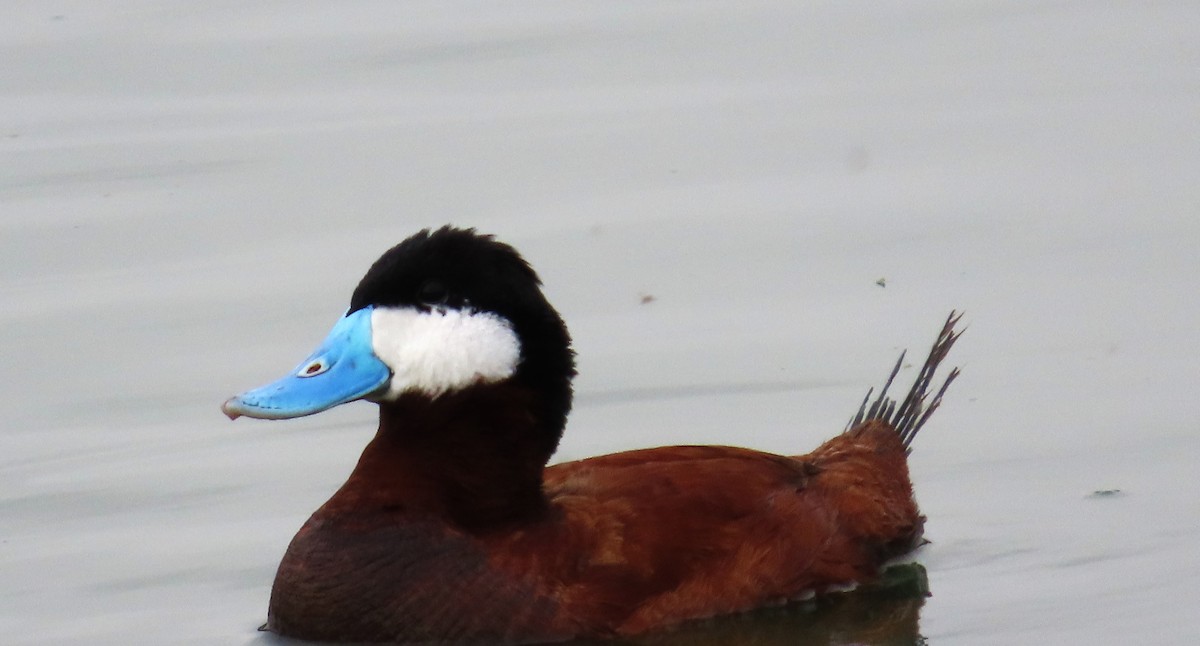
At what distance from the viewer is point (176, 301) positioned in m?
8.31

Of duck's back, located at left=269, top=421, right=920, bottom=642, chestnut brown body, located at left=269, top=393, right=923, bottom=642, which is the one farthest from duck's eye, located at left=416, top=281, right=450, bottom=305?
duck's back, located at left=269, top=421, right=920, bottom=642

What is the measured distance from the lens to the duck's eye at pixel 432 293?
565 centimetres

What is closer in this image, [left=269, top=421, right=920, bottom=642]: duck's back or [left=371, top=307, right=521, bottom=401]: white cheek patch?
[left=269, top=421, right=920, bottom=642]: duck's back

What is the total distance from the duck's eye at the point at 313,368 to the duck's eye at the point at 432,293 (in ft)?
0.93

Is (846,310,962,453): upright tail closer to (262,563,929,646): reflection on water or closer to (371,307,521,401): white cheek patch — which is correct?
(262,563,929,646): reflection on water

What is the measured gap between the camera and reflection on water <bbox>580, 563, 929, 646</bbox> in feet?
18.8

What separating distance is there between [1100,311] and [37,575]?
12.2 feet

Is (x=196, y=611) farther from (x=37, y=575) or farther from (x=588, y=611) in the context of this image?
(x=588, y=611)

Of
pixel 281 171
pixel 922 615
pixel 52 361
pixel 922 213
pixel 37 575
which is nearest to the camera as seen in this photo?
pixel 922 615

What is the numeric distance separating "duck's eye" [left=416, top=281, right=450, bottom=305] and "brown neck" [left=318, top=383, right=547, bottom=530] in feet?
0.77

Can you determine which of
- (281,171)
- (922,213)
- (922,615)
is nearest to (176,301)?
(281,171)

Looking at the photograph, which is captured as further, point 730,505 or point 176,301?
point 176,301

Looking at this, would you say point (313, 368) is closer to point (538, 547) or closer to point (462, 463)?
point (462, 463)

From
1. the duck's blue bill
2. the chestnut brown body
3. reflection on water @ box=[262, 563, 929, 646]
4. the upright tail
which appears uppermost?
the upright tail
